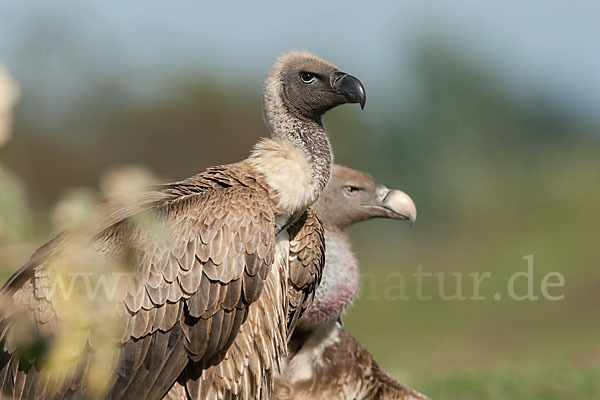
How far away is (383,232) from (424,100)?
539 centimetres

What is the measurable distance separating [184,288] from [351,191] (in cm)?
217

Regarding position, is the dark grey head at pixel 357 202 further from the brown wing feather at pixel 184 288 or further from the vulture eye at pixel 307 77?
the brown wing feather at pixel 184 288

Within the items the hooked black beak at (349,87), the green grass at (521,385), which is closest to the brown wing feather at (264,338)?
the hooked black beak at (349,87)

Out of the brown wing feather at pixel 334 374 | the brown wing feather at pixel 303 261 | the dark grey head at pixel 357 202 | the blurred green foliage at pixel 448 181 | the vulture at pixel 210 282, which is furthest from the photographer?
the blurred green foliage at pixel 448 181

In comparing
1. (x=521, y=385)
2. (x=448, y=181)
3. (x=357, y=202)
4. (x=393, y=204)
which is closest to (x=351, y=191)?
(x=357, y=202)

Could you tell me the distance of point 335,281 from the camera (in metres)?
5.41

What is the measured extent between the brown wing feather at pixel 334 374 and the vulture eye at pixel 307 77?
1.50m

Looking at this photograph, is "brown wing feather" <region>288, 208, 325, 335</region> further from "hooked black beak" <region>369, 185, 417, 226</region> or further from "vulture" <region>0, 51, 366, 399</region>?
"hooked black beak" <region>369, 185, 417, 226</region>

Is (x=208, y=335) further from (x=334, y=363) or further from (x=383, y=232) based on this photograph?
(x=383, y=232)

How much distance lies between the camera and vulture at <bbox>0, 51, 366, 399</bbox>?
377 centimetres

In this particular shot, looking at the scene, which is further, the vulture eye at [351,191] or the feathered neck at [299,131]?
the vulture eye at [351,191]

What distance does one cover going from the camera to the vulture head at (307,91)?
4.55 meters

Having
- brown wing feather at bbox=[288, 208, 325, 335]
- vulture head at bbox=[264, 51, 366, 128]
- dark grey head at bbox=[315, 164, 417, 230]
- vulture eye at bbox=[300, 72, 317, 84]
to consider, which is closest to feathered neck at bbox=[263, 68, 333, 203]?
vulture head at bbox=[264, 51, 366, 128]

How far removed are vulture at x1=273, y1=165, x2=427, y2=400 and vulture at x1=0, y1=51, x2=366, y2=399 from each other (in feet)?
2.44
